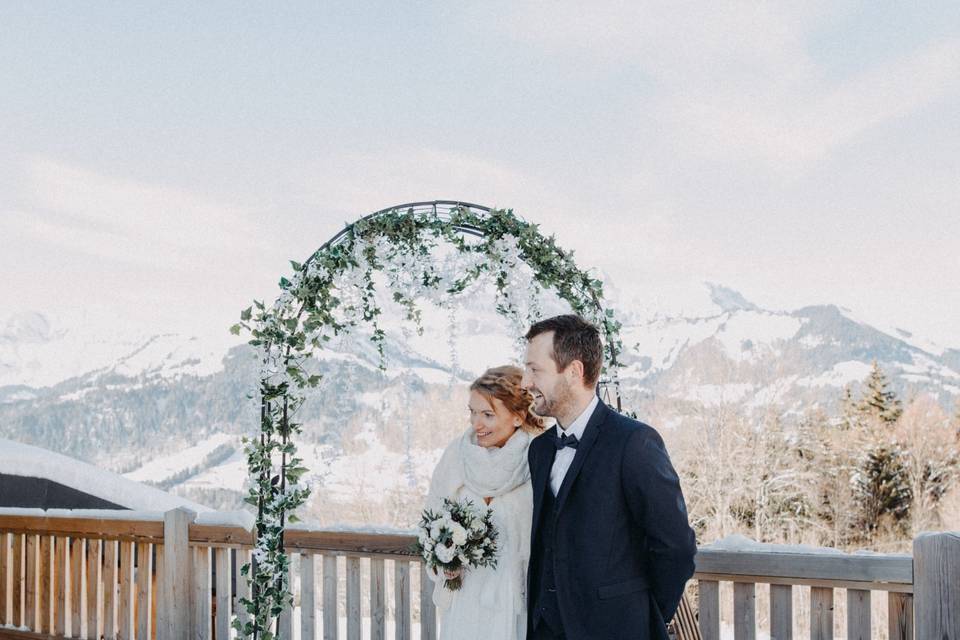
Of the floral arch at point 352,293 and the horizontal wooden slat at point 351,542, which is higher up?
the floral arch at point 352,293

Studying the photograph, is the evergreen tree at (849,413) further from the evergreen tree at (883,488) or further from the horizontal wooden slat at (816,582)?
the horizontal wooden slat at (816,582)

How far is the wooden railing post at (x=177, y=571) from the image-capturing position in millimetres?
4730

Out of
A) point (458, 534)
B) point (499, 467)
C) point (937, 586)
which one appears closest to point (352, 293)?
point (499, 467)

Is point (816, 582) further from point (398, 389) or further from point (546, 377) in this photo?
point (398, 389)

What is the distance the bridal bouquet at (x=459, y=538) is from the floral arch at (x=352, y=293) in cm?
101

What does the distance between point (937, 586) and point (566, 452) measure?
148 cm

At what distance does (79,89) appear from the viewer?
3422 cm

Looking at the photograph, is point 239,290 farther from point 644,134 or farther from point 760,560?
point 760,560

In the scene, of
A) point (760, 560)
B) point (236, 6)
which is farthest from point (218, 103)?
point (760, 560)

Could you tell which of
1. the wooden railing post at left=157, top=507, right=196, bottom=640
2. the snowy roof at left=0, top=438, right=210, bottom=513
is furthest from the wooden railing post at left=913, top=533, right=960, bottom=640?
the snowy roof at left=0, top=438, right=210, bottom=513

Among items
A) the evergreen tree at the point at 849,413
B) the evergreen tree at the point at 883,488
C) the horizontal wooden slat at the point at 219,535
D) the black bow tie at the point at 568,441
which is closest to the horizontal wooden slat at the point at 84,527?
the horizontal wooden slat at the point at 219,535

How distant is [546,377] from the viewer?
9.32ft

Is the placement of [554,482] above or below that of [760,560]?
above

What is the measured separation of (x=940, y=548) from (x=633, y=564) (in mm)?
Answer: 1248
